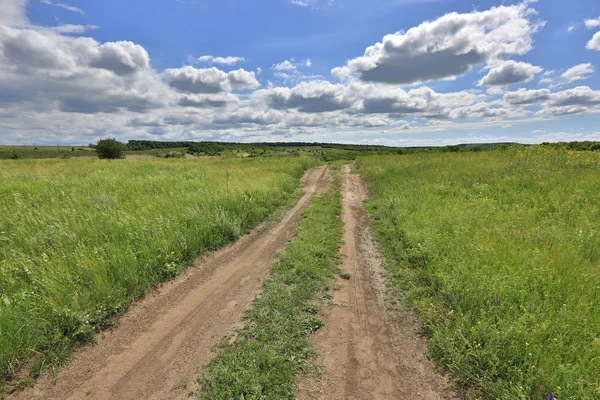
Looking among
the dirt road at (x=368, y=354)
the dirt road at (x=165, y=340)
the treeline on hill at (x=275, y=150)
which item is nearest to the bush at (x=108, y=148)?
the treeline on hill at (x=275, y=150)

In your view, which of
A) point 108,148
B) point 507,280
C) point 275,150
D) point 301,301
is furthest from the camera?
point 275,150

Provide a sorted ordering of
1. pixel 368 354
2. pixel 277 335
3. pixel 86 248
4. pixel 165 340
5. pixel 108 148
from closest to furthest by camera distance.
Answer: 1. pixel 368 354
2. pixel 277 335
3. pixel 165 340
4. pixel 86 248
5. pixel 108 148

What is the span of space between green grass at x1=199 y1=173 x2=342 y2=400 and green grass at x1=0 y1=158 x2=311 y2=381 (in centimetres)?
229

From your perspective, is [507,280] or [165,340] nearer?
[165,340]

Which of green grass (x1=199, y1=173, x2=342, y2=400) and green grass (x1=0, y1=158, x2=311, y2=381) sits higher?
green grass (x1=0, y1=158, x2=311, y2=381)

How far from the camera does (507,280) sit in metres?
4.63

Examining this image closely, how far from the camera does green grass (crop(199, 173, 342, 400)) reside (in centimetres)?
320

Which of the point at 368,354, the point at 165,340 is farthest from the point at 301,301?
the point at 165,340

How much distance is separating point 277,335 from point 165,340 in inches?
68.9

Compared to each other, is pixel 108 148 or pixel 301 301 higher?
pixel 108 148

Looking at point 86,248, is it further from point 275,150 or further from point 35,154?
point 35,154

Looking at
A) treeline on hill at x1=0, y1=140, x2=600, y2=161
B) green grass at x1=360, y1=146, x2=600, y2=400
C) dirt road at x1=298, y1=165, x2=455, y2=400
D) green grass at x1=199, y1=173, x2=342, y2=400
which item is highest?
treeline on hill at x1=0, y1=140, x2=600, y2=161

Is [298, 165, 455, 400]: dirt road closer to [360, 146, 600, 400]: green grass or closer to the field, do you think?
the field

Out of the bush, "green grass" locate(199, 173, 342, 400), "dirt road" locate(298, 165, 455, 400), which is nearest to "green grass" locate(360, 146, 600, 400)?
"dirt road" locate(298, 165, 455, 400)
